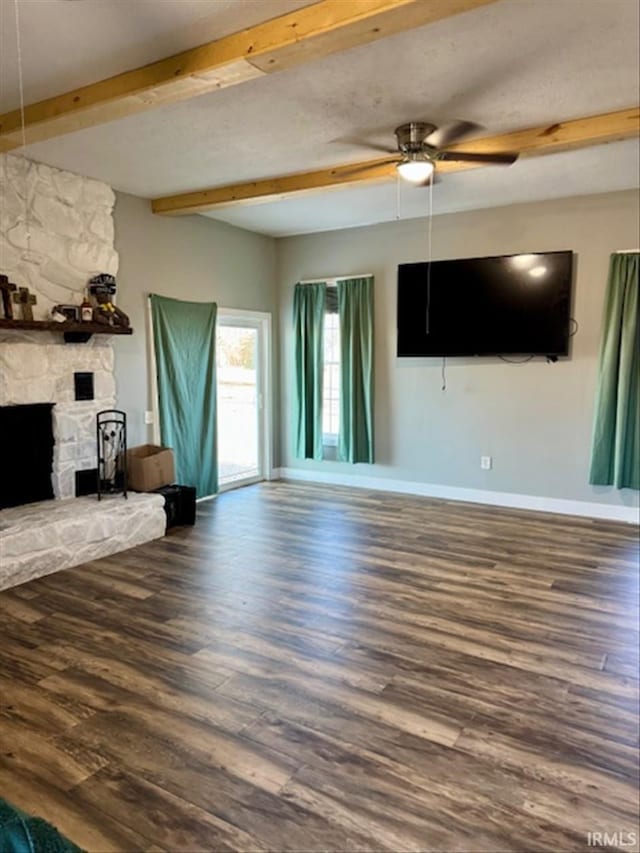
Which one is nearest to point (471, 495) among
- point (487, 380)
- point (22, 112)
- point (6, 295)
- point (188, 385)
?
point (487, 380)

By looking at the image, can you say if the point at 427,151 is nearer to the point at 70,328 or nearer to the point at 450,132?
the point at 450,132

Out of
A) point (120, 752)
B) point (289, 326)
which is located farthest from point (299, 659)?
point (289, 326)

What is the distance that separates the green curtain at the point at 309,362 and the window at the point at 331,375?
0.21 ft

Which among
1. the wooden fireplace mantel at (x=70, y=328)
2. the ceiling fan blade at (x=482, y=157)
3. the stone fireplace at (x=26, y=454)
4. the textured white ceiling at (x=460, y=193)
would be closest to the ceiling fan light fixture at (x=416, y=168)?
the ceiling fan blade at (x=482, y=157)

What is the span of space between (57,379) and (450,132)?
3377 millimetres

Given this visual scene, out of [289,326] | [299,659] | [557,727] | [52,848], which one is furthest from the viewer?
[289,326]

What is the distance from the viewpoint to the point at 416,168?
349cm

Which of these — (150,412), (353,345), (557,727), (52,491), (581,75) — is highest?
(581,75)

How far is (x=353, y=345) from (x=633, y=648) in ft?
13.9

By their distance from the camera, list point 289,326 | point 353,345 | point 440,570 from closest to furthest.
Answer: point 440,570 → point 353,345 → point 289,326

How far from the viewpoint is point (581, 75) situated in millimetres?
2941

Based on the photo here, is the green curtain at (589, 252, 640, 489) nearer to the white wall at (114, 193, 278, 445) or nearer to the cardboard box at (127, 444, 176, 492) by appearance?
the white wall at (114, 193, 278, 445)

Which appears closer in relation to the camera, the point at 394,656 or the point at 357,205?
the point at 394,656

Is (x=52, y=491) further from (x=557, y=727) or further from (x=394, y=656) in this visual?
(x=557, y=727)
